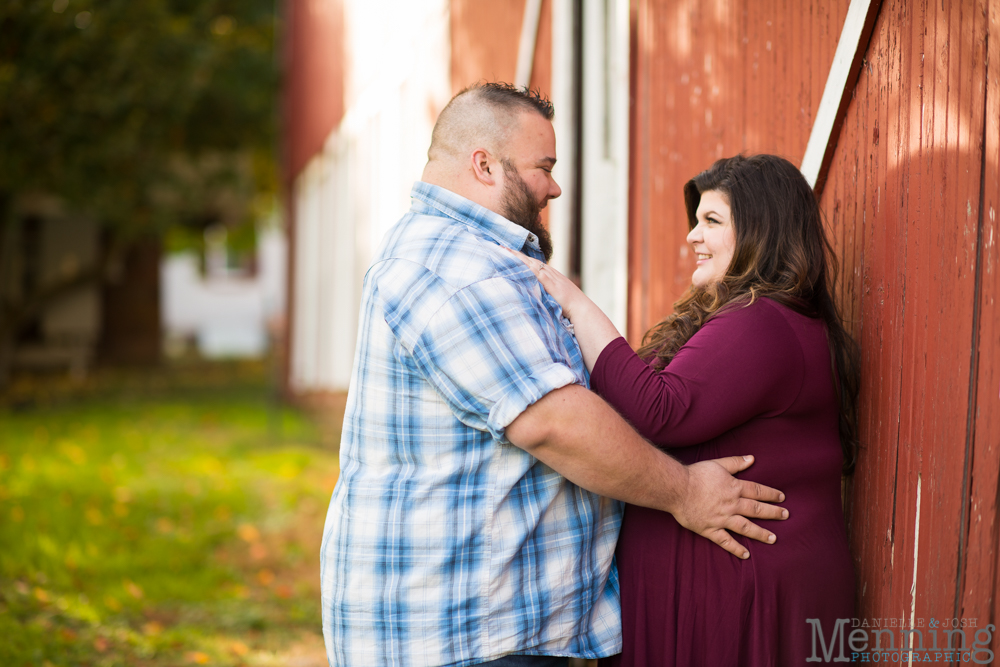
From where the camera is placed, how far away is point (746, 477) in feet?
6.97

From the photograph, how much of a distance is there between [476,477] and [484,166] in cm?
79

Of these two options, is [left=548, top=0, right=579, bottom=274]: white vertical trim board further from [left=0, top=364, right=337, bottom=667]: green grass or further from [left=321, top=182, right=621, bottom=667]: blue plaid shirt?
[left=0, top=364, right=337, bottom=667]: green grass

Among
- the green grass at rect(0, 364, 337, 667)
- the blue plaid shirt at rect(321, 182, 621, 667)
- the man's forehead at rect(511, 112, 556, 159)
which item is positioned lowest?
the green grass at rect(0, 364, 337, 667)

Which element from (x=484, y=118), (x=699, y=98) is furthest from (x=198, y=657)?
(x=699, y=98)

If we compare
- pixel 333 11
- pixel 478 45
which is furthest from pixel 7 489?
pixel 333 11

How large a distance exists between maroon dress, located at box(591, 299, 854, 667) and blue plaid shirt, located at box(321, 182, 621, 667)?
183 millimetres

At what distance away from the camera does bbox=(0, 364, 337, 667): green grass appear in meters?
4.82

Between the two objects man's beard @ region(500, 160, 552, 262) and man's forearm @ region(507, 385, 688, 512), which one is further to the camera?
man's beard @ region(500, 160, 552, 262)

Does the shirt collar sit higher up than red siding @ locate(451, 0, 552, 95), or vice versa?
red siding @ locate(451, 0, 552, 95)

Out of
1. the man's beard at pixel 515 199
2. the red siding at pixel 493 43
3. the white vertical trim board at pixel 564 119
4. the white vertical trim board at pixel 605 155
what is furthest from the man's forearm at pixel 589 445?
the red siding at pixel 493 43

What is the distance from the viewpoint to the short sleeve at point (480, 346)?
75.5 inches

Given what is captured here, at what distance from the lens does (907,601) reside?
2070 millimetres

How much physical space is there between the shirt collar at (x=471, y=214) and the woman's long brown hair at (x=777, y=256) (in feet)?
1.65

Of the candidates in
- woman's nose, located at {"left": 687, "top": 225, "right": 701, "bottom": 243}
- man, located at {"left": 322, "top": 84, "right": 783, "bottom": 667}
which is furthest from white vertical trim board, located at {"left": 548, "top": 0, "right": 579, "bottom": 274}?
man, located at {"left": 322, "top": 84, "right": 783, "bottom": 667}
